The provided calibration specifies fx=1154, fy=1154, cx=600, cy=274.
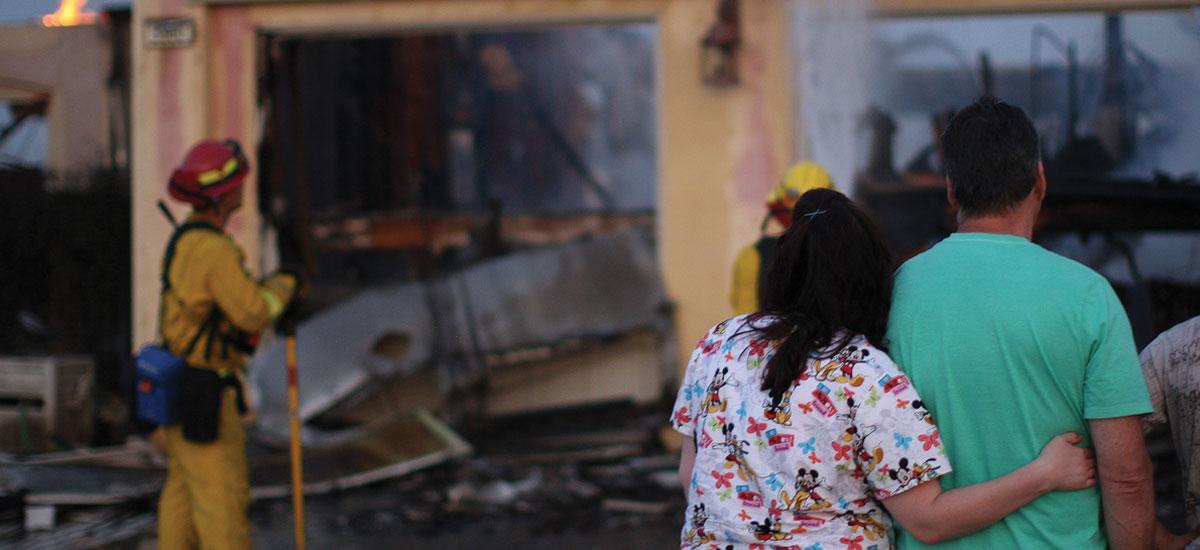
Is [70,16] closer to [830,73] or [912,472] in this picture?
[830,73]

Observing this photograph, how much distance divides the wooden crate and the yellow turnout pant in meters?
3.75

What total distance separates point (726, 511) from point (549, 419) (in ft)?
21.1

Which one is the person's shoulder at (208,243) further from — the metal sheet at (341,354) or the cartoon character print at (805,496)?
the metal sheet at (341,354)

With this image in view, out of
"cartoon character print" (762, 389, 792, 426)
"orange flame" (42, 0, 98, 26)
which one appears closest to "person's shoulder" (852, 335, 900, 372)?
"cartoon character print" (762, 389, 792, 426)

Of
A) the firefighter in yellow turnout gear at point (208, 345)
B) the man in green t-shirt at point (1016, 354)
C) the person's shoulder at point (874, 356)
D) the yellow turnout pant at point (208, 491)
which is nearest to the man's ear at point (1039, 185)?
the man in green t-shirt at point (1016, 354)

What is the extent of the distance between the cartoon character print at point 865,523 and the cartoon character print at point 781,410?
209 mm

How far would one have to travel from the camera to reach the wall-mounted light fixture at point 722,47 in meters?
7.38

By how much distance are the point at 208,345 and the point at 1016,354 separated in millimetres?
3277

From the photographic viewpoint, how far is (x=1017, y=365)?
204 centimetres

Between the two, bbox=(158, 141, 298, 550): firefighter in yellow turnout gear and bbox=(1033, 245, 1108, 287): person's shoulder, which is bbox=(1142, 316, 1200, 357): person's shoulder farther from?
bbox=(158, 141, 298, 550): firefighter in yellow turnout gear

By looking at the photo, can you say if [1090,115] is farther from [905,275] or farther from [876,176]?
[905,275]

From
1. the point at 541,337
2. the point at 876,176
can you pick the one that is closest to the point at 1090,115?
the point at 876,176

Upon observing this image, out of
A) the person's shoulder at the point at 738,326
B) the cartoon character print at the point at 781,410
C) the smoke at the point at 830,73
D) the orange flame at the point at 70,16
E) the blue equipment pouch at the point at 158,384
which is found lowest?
the blue equipment pouch at the point at 158,384

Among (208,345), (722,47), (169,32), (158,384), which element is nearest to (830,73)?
(722,47)
